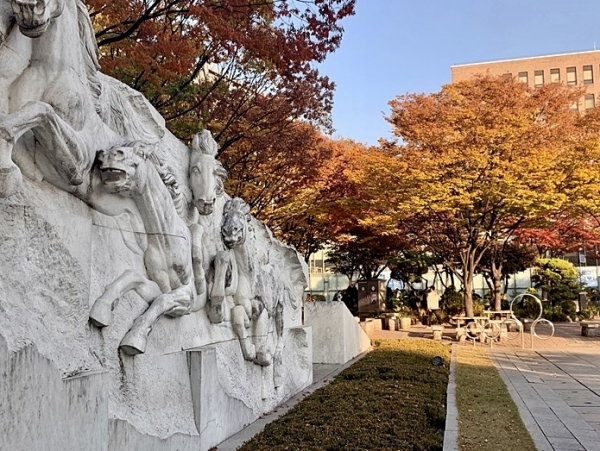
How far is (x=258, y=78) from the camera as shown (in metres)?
12.3

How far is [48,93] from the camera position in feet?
10.8

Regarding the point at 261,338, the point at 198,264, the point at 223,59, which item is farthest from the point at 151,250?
the point at 223,59

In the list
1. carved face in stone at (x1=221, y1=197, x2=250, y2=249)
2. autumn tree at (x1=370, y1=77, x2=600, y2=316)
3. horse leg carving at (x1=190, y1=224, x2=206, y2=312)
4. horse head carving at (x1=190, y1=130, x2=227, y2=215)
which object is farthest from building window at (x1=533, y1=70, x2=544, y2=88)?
horse leg carving at (x1=190, y1=224, x2=206, y2=312)

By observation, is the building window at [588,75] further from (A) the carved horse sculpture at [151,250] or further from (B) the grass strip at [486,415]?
(A) the carved horse sculpture at [151,250]

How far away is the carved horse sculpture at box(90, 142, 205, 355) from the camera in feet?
12.3

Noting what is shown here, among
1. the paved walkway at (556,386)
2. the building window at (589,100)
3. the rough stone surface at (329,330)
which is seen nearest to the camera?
the paved walkway at (556,386)

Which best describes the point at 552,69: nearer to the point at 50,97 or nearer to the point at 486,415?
the point at 486,415

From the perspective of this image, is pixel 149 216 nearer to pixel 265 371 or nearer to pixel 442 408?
pixel 265 371

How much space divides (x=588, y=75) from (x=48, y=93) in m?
54.2

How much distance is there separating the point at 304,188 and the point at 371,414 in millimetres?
11389

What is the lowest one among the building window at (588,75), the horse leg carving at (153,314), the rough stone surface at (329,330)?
the rough stone surface at (329,330)

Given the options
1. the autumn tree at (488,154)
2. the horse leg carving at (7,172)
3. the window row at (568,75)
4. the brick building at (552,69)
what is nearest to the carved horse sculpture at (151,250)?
the horse leg carving at (7,172)

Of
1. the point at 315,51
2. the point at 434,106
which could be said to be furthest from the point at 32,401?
the point at 434,106

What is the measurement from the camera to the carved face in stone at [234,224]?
6.11m
